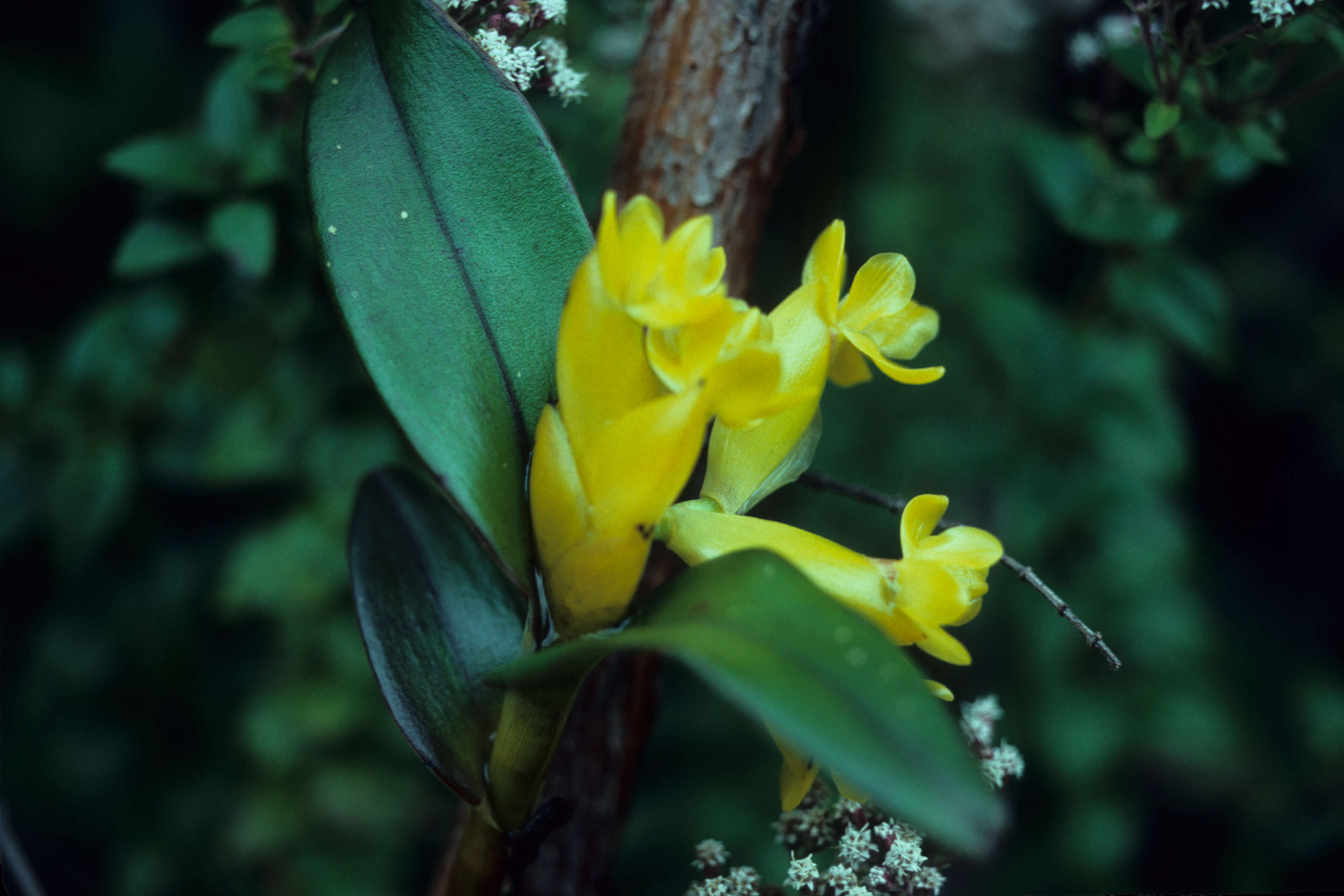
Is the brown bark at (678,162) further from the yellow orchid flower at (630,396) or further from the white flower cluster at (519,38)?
the yellow orchid flower at (630,396)

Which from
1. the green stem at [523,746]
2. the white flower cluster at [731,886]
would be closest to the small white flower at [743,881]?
the white flower cluster at [731,886]

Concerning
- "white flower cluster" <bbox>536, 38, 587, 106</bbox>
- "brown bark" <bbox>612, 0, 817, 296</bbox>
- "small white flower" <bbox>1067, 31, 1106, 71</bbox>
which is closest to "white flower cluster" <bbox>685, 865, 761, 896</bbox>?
"brown bark" <bbox>612, 0, 817, 296</bbox>

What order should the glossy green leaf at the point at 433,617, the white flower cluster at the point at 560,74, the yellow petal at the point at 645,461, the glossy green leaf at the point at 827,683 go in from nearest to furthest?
the glossy green leaf at the point at 827,683
the yellow petal at the point at 645,461
the glossy green leaf at the point at 433,617
the white flower cluster at the point at 560,74

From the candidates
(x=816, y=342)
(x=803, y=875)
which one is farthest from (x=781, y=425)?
(x=803, y=875)

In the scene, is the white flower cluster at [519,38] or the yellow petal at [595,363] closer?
the yellow petal at [595,363]

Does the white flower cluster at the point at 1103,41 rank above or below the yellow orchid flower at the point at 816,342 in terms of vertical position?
above

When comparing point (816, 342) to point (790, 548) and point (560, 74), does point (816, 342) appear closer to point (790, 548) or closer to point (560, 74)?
point (790, 548)
